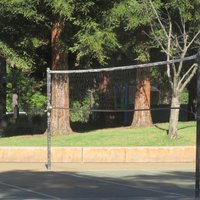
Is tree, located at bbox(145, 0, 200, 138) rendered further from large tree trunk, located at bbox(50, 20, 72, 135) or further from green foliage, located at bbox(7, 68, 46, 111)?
green foliage, located at bbox(7, 68, 46, 111)

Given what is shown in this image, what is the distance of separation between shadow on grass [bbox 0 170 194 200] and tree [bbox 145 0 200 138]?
15.0 ft

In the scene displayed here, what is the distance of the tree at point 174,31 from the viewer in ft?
57.3

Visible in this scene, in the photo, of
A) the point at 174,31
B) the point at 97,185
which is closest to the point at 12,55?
the point at 174,31

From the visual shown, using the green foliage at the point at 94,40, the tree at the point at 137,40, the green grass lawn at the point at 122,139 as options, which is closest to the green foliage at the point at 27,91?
the tree at the point at 137,40

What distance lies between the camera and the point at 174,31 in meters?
19.4

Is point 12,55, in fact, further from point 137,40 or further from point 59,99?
point 137,40

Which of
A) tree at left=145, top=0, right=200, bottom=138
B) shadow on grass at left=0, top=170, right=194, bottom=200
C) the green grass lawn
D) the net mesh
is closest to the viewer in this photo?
shadow on grass at left=0, top=170, right=194, bottom=200

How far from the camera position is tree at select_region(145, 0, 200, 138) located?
17.5 meters

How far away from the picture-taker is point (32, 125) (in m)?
24.1

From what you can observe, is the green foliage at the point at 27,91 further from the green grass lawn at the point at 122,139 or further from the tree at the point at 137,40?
the green grass lawn at the point at 122,139

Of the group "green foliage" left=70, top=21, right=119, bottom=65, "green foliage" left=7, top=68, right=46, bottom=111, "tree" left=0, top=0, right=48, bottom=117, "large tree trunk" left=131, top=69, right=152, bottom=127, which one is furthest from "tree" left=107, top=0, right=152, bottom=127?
"green foliage" left=7, top=68, right=46, bottom=111

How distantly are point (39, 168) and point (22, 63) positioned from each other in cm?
519

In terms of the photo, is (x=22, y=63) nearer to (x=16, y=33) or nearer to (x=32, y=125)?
(x=16, y=33)

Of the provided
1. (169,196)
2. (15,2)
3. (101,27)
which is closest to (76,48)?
(101,27)
